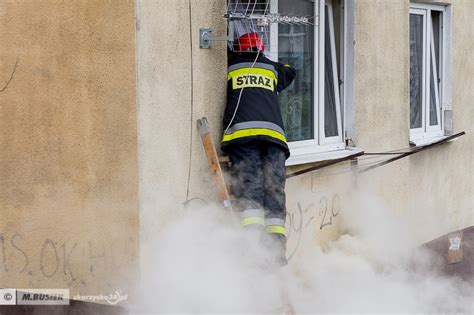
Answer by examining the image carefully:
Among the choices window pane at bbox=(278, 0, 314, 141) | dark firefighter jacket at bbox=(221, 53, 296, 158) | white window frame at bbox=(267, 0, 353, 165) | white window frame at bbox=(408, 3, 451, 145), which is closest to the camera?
dark firefighter jacket at bbox=(221, 53, 296, 158)

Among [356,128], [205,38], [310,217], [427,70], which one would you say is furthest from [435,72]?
[205,38]

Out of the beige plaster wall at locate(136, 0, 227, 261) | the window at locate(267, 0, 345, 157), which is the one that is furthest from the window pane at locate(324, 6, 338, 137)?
the beige plaster wall at locate(136, 0, 227, 261)

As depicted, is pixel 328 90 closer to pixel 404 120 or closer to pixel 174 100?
pixel 404 120

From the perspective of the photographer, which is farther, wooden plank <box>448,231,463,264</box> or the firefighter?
wooden plank <box>448,231,463,264</box>

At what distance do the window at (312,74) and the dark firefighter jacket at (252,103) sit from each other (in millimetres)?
648

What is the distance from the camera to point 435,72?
35.9 feet

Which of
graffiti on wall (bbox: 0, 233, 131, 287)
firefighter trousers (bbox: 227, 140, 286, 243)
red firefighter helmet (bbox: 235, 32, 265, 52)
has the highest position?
red firefighter helmet (bbox: 235, 32, 265, 52)

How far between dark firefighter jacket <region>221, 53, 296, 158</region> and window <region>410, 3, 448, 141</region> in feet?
11.6

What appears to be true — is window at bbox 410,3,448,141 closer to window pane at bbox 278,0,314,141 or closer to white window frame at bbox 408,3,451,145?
white window frame at bbox 408,3,451,145

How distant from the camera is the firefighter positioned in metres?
6.79

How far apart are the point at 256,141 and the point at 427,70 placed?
4.45 metres

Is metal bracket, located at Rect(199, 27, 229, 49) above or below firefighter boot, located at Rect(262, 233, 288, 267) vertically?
above

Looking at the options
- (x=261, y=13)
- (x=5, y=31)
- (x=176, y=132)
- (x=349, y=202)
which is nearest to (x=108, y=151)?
(x=176, y=132)

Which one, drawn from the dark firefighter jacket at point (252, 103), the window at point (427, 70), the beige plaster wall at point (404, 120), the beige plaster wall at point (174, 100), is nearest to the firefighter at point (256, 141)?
the dark firefighter jacket at point (252, 103)
